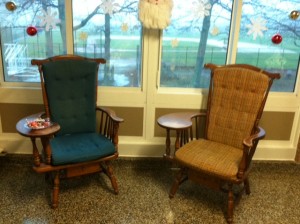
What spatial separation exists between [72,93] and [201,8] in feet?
4.29

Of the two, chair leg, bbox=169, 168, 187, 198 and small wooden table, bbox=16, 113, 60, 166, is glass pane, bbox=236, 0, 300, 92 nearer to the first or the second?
chair leg, bbox=169, 168, 187, 198

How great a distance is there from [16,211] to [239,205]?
1.69m

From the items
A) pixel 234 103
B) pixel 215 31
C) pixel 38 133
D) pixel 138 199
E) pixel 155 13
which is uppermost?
pixel 155 13

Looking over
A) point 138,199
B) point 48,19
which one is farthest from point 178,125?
point 48,19

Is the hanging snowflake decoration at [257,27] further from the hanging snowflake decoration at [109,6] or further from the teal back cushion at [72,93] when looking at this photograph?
the teal back cushion at [72,93]

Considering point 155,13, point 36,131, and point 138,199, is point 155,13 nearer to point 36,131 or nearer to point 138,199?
point 36,131

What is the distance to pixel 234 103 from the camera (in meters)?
2.34

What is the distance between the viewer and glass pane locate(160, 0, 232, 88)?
2.52m

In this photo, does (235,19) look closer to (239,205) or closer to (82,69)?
(82,69)

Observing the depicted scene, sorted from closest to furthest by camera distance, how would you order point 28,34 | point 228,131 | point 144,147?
1. point 228,131
2. point 28,34
3. point 144,147

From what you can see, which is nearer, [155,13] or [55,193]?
[55,193]

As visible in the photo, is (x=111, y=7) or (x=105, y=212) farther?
(x=111, y=7)

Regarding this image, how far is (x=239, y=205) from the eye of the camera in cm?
228

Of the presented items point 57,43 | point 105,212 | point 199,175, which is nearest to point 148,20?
point 57,43
